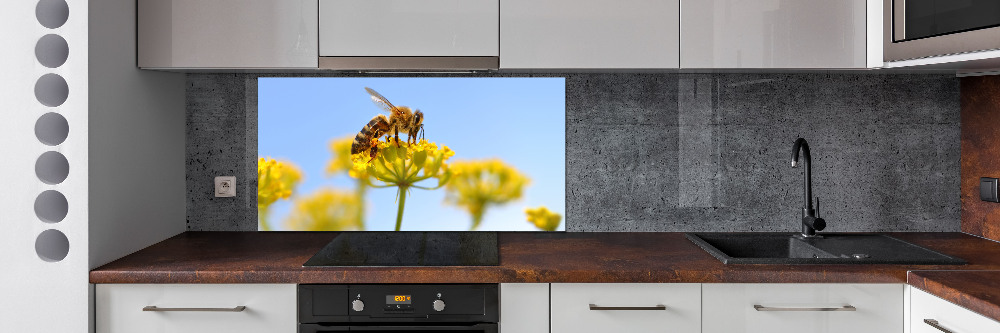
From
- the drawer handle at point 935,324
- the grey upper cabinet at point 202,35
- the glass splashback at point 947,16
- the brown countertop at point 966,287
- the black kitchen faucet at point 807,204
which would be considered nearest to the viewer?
the brown countertop at point 966,287

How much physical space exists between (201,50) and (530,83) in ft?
3.46

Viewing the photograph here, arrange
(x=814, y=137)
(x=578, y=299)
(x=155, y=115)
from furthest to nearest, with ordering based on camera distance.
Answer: (x=814, y=137) → (x=155, y=115) → (x=578, y=299)

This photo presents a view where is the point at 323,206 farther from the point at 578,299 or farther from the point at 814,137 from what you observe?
the point at 814,137

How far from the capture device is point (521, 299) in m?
1.81

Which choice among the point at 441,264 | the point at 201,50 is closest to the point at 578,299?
the point at 441,264

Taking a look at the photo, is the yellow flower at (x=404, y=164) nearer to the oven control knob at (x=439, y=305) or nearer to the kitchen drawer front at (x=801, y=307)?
the oven control knob at (x=439, y=305)

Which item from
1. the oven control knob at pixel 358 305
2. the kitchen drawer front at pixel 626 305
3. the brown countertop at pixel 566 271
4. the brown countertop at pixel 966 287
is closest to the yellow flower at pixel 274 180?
the brown countertop at pixel 566 271

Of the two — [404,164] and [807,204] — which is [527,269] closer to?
[404,164]

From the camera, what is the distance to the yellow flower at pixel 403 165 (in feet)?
8.18

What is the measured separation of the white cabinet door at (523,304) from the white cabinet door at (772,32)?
2.68ft

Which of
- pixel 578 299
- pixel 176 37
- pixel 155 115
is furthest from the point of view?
pixel 155 115
